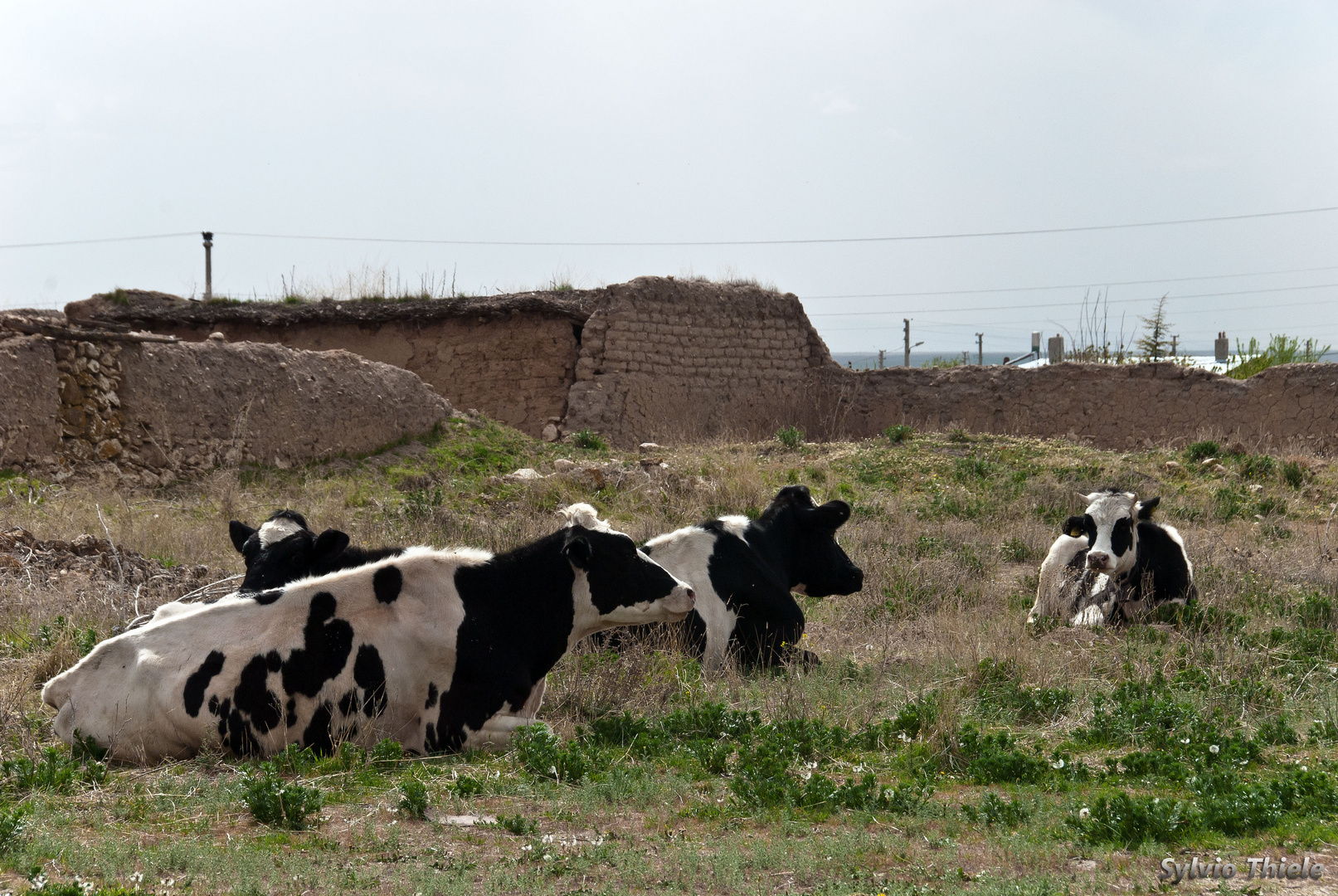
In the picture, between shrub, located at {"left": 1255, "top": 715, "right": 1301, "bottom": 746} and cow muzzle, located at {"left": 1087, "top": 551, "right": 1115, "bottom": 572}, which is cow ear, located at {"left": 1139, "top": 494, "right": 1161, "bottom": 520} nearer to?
cow muzzle, located at {"left": 1087, "top": 551, "right": 1115, "bottom": 572}

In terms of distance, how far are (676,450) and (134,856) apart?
623 inches

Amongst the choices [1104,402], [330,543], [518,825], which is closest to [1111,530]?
[330,543]

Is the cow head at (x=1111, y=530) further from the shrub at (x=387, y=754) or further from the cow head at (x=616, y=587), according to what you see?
the shrub at (x=387, y=754)

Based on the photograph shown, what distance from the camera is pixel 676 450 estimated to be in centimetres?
1969

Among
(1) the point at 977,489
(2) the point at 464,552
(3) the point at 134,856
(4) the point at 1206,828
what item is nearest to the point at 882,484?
(1) the point at 977,489

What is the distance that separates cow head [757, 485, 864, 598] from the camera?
8.77m

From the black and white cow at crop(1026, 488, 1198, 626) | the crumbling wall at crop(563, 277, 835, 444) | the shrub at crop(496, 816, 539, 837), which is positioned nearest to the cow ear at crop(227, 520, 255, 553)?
the shrub at crop(496, 816, 539, 837)

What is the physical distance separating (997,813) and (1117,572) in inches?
214

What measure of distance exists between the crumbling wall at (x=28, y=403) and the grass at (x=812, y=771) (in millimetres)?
4196

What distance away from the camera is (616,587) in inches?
250

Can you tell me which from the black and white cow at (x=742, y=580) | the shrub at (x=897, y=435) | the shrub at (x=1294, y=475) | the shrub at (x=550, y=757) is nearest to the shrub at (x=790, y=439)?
the shrub at (x=897, y=435)

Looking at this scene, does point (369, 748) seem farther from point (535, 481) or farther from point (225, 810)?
point (535, 481)

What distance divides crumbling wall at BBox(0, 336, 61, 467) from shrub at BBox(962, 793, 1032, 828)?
12894 mm

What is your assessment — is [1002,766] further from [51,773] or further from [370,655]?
[51,773]
